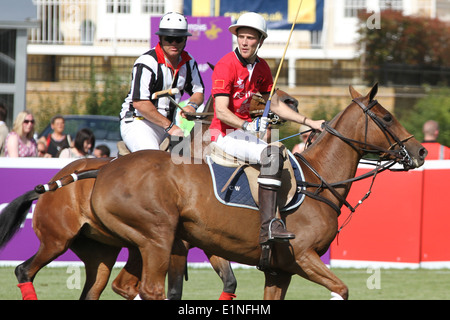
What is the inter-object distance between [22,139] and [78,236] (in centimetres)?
517

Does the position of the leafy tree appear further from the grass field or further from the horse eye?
the horse eye

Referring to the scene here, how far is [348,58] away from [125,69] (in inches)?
219

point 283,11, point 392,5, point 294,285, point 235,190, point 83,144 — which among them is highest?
point 392,5

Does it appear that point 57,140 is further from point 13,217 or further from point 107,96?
point 107,96

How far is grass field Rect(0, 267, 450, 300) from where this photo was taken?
31.4 feet

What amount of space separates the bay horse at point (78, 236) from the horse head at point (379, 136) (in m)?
0.80

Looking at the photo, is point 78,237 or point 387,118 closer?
point 387,118

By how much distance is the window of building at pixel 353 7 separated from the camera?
22.0m

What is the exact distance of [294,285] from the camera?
34.7 ft

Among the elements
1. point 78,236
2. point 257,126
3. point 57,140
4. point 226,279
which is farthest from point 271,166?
point 57,140

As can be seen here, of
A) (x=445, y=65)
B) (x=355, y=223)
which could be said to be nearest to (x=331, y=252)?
(x=355, y=223)

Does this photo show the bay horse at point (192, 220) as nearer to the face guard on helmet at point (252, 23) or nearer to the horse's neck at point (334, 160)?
the horse's neck at point (334, 160)

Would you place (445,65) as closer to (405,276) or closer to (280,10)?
(280,10)

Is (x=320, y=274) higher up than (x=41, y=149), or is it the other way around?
(x=41, y=149)
